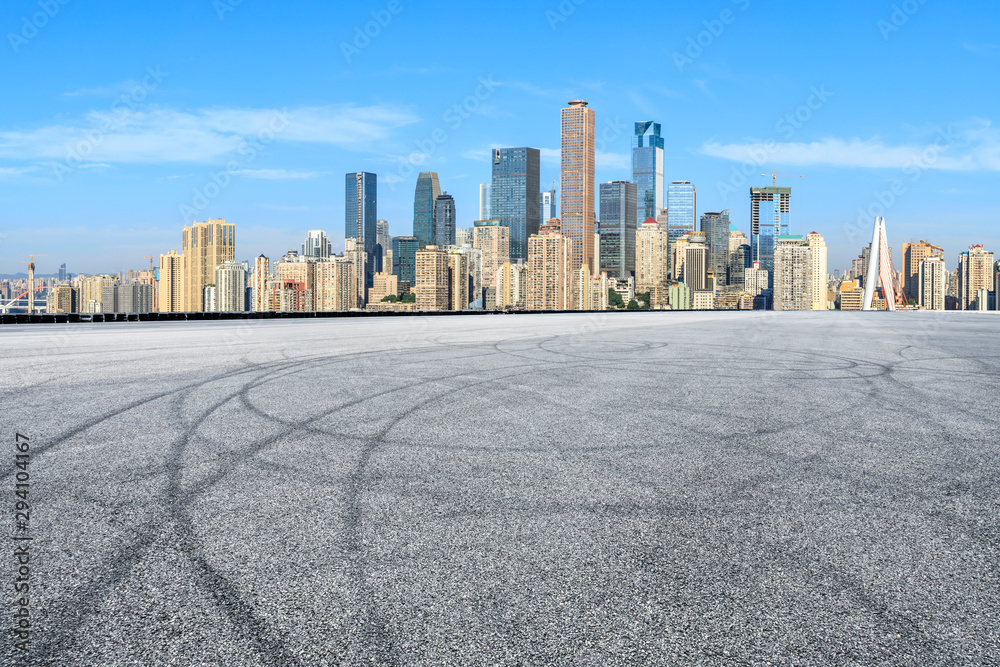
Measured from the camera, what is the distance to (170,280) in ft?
378

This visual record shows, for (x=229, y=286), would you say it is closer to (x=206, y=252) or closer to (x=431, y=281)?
(x=206, y=252)

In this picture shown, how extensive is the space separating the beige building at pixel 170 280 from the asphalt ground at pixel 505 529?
111 metres

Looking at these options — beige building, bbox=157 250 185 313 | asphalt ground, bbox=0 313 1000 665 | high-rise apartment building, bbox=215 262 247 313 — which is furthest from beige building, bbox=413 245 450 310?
asphalt ground, bbox=0 313 1000 665

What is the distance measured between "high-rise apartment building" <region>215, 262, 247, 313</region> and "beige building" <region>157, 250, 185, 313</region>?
544 centimetres

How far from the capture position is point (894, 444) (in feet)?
24.0

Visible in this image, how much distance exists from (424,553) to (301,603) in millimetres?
821

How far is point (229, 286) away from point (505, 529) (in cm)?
12559

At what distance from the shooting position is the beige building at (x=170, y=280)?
112438mm

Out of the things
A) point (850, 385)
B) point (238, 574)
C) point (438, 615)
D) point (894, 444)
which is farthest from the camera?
point (850, 385)

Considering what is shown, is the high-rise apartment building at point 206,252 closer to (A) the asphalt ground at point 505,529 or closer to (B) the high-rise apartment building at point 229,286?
(B) the high-rise apartment building at point 229,286

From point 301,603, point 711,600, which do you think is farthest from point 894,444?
point 301,603

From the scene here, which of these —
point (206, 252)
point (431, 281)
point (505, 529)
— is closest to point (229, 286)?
point (206, 252)

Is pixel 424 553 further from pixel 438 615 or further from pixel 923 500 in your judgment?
pixel 923 500

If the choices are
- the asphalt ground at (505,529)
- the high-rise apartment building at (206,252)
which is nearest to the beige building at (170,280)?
the high-rise apartment building at (206,252)
